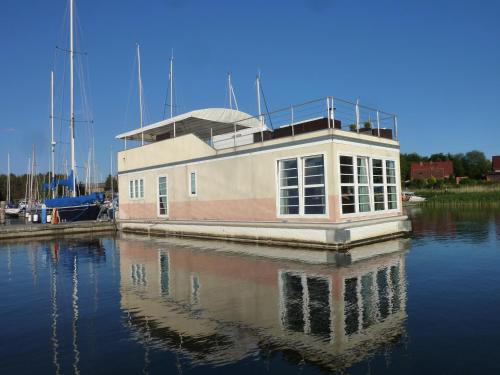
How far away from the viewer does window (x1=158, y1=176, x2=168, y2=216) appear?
23.9m

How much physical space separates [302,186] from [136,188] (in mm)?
14366

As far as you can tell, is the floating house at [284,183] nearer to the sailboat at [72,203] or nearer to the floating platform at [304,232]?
the floating platform at [304,232]

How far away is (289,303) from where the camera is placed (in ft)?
26.1

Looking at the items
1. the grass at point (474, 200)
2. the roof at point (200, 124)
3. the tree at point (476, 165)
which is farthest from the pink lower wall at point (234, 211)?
the tree at point (476, 165)

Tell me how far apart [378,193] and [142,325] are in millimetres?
13714

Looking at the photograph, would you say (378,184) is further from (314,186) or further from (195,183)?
(195,183)

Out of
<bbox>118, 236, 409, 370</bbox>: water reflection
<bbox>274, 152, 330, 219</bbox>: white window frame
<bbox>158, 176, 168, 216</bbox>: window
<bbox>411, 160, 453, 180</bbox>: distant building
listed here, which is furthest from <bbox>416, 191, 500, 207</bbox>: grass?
<bbox>411, 160, 453, 180</bbox>: distant building

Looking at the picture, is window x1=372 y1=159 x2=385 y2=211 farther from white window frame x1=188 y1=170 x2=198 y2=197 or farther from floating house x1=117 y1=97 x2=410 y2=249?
white window frame x1=188 y1=170 x2=198 y2=197

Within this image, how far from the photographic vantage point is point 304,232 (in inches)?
616

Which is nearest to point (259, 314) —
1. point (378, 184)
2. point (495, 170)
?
point (378, 184)

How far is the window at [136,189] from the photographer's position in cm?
2631

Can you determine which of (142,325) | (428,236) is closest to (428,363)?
(142,325)

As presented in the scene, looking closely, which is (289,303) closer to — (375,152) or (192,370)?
(192,370)

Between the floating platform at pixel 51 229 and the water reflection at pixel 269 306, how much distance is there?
14.4 m
